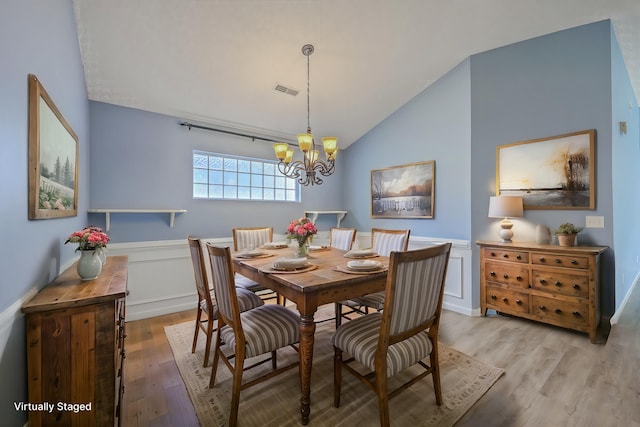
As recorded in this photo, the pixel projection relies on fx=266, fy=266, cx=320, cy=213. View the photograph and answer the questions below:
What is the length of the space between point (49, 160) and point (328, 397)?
2.28 m

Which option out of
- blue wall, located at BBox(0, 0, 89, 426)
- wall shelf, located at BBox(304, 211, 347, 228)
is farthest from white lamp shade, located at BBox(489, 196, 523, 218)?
blue wall, located at BBox(0, 0, 89, 426)

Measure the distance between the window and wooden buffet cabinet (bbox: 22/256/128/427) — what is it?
2355 millimetres

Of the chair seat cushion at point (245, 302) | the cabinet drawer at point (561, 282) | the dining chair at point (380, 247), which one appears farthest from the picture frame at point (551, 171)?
the chair seat cushion at point (245, 302)

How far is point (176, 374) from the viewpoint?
204 cm

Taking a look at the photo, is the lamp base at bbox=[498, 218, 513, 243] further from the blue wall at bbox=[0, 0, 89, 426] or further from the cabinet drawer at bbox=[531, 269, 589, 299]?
the blue wall at bbox=[0, 0, 89, 426]

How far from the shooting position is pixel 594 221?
264 centimetres

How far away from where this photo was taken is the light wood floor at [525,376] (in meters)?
1.60

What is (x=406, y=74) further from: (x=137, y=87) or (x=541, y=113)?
(x=137, y=87)

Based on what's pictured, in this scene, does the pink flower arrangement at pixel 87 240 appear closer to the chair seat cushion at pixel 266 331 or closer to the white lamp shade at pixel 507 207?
the chair seat cushion at pixel 266 331

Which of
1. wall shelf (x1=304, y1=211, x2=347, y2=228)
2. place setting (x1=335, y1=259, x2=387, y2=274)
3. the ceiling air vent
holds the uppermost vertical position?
the ceiling air vent

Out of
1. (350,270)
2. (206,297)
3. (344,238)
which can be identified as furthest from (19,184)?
(344,238)

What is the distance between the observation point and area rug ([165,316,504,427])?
1586mm

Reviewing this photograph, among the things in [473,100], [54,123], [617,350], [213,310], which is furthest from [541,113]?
[54,123]

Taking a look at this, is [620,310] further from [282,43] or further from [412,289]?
[282,43]
